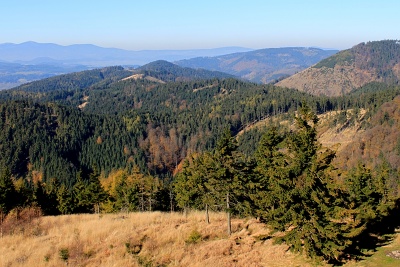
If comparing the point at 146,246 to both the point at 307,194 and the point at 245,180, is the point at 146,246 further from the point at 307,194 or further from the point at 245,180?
the point at 307,194

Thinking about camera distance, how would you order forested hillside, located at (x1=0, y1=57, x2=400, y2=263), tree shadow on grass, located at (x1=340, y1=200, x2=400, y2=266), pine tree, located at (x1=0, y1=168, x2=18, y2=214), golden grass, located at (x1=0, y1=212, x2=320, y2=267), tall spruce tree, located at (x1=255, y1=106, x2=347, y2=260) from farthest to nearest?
pine tree, located at (x1=0, y1=168, x2=18, y2=214) < tree shadow on grass, located at (x1=340, y1=200, x2=400, y2=266) < golden grass, located at (x1=0, y1=212, x2=320, y2=267) < forested hillside, located at (x1=0, y1=57, x2=400, y2=263) < tall spruce tree, located at (x1=255, y1=106, x2=347, y2=260)

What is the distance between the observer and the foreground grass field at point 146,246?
17.7 m

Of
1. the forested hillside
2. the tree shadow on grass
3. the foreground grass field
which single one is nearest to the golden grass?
the foreground grass field

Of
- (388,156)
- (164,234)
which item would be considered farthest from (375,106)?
(164,234)

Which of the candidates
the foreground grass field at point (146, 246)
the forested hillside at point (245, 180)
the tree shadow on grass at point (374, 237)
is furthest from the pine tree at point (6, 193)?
the tree shadow on grass at point (374, 237)

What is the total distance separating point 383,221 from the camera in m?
24.6

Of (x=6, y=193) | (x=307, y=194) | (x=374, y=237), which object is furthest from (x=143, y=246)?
(x=6, y=193)

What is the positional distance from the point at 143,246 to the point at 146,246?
22 cm

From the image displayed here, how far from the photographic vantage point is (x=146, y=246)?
20.8 m

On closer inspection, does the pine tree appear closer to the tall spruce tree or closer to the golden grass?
the golden grass

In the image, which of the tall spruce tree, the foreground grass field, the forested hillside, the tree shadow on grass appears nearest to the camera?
the tall spruce tree

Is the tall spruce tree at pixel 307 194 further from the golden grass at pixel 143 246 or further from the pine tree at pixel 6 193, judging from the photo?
the pine tree at pixel 6 193

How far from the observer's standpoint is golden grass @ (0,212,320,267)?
17.8 meters

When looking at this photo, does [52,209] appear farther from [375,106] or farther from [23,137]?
[375,106]
